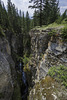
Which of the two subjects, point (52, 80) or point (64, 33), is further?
point (64, 33)

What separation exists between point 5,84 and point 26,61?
715 cm

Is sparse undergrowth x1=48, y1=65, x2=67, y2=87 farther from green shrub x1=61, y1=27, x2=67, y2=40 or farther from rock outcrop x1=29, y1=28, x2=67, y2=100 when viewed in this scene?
green shrub x1=61, y1=27, x2=67, y2=40

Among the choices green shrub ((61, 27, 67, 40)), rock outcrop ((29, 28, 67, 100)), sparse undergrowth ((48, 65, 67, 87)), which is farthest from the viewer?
green shrub ((61, 27, 67, 40))

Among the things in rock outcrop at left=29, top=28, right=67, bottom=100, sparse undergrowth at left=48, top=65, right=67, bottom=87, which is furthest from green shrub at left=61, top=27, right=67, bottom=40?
sparse undergrowth at left=48, top=65, right=67, bottom=87

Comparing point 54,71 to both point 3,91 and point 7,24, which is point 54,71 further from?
point 7,24

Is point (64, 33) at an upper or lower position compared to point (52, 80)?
upper

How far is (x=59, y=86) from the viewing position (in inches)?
166

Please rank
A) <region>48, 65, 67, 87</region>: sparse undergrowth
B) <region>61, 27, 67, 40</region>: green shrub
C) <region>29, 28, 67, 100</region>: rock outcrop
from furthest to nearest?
<region>61, 27, 67, 40</region>: green shrub
<region>48, 65, 67, 87</region>: sparse undergrowth
<region>29, 28, 67, 100</region>: rock outcrop

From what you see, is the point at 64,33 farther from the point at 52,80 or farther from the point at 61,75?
the point at 52,80

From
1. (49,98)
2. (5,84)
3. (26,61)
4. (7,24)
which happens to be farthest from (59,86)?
(7,24)

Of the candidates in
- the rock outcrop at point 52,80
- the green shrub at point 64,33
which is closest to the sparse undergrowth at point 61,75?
the rock outcrop at point 52,80

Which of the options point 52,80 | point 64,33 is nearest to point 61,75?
point 52,80

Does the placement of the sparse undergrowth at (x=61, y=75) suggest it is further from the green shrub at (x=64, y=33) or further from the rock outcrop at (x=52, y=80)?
the green shrub at (x=64, y=33)


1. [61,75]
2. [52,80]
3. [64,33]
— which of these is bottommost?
[52,80]
